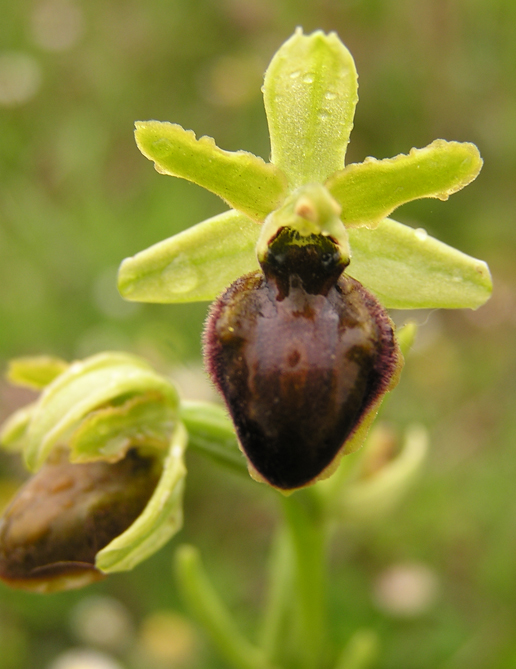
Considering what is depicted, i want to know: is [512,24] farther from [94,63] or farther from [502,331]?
[94,63]

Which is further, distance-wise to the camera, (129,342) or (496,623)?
(129,342)

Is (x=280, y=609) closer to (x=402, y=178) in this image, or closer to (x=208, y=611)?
(x=208, y=611)

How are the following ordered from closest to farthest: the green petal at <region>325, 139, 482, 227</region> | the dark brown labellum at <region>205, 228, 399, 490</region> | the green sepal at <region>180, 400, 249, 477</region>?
the dark brown labellum at <region>205, 228, 399, 490</region>, the green petal at <region>325, 139, 482, 227</region>, the green sepal at <region>180, 400, 249, 477</region>

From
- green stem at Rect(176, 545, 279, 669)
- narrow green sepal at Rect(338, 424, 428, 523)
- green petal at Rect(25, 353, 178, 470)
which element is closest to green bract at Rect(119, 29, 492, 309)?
green petal at Rect(25, 353, 178, 470)

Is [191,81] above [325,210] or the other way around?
the other way around

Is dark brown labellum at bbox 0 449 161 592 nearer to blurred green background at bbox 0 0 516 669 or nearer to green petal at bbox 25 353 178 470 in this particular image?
green petal at bbox 25 353 178 470

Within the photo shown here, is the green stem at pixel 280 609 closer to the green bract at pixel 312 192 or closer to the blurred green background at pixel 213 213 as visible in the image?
the blurred green background at pixel 213 213

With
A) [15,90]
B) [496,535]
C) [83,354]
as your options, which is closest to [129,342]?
[83,354]

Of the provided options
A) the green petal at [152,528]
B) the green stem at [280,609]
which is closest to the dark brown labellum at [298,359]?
the green petal at [152,528]
